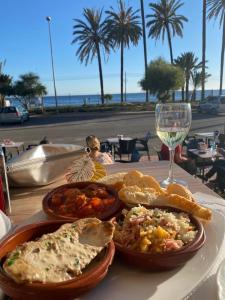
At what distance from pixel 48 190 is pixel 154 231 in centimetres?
101

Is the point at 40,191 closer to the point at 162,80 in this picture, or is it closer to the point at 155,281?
the point at 155,281

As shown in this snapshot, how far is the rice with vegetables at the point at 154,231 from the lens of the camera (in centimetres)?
84

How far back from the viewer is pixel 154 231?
2.87 feet

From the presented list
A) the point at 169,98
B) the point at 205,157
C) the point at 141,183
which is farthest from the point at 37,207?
the point at 169,98

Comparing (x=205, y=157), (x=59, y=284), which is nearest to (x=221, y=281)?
(x=59, y=284)

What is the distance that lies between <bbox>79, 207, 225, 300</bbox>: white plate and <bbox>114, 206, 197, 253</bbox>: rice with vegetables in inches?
2.2

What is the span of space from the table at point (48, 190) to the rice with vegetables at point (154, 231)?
125mm

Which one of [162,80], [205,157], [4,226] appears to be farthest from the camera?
[162,80]

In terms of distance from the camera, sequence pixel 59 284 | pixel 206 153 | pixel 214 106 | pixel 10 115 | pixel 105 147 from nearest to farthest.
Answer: pixel 59 284 < pixel 206 153 < pixel 105 147 < pixel 10 115 < pixel 214 106

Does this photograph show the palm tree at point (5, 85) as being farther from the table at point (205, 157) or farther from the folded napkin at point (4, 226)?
the folded napkin at point (4, 226)

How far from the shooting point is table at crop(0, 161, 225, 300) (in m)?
0.81

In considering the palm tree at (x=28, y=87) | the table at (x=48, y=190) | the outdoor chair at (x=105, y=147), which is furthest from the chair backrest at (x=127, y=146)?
the palm tree at (x=28, y=87)

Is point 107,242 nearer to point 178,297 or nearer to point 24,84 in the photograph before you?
point 178,297

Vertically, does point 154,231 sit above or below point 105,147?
above
